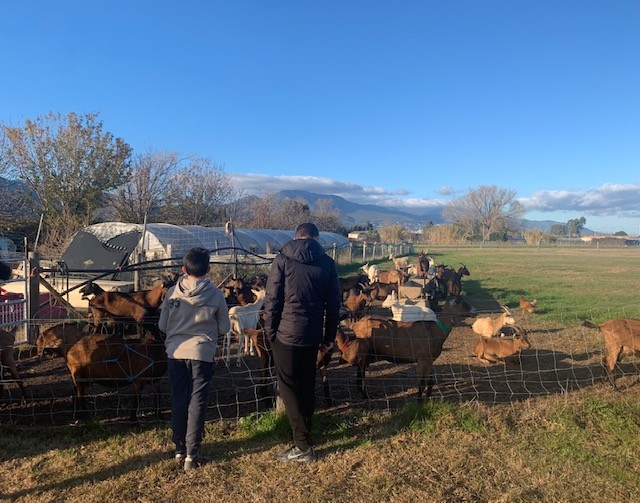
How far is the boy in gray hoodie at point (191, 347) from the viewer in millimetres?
4141

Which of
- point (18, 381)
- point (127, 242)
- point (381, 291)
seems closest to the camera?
point (18, 381)

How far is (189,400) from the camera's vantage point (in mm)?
4250

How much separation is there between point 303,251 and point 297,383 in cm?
117

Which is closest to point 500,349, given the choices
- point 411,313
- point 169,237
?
point 411,313

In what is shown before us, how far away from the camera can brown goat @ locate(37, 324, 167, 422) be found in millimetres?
5203

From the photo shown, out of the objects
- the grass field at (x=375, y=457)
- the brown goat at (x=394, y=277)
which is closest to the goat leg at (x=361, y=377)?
the grass field at (x=375, y=457)

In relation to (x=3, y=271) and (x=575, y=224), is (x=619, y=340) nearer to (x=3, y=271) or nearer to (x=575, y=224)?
(x=3, y=271)

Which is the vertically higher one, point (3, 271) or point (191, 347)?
point (3, 271)

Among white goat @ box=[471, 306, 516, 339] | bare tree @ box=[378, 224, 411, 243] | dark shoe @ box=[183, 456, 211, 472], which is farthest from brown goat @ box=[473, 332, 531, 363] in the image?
bare tree @ box=[378, 224, 411, 243]

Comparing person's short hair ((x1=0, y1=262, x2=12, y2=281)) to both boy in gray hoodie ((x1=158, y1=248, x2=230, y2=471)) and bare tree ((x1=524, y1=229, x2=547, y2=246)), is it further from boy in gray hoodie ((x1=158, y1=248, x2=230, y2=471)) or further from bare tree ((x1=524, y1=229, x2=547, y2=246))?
bare tree ((x1=524, y1=229, x2=547, y2=246))

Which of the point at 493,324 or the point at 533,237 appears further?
the point at 533,237

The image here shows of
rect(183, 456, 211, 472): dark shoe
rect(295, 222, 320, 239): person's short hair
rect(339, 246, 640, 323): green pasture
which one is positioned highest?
rect(295, 222, 320, 239): person's short hair

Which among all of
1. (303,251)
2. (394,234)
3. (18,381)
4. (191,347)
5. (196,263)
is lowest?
(18,381)

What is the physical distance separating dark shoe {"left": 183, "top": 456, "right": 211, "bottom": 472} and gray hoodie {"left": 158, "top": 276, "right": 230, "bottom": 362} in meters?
0.84
